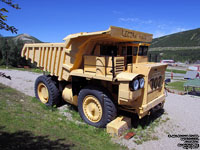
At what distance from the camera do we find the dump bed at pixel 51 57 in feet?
21.4

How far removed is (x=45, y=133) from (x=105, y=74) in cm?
240

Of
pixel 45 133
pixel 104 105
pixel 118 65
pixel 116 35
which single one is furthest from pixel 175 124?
pixel 45 133

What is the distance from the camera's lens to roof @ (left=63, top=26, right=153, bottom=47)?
4733mm

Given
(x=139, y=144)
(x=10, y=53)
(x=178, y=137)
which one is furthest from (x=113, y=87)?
(x=10, y=53)

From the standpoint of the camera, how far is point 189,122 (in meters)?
6.35

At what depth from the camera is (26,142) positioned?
3.80 metres

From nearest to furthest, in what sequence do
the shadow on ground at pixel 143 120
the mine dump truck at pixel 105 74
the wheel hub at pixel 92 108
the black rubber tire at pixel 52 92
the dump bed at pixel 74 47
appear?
the mine dump truck at pixel 105 74 < the dump bed at pixel 74 47 < the wheel hub at pixel 92 108 < the shadow on ground at pixel 143 120 < the black rubber tire at pixel 52 92

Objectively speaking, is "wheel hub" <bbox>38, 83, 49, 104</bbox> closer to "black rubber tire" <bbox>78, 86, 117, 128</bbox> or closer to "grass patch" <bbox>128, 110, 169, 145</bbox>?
"black rubber tire" <bbox>78, 86, 117, 128</bbox>

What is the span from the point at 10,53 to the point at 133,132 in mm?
27896

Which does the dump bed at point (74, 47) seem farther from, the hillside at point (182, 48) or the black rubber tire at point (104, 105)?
the hillside at point (182, 48)

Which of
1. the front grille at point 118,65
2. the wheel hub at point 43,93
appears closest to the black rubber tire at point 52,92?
the wheel hub at point 43,93

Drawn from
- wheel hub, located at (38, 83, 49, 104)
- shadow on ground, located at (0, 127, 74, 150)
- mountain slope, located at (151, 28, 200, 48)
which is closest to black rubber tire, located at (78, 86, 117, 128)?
shadow on ground, located at (0, 127, 74, 150)

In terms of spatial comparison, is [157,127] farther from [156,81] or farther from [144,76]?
[144,76]

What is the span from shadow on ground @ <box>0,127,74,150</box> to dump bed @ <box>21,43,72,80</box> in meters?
2.77
